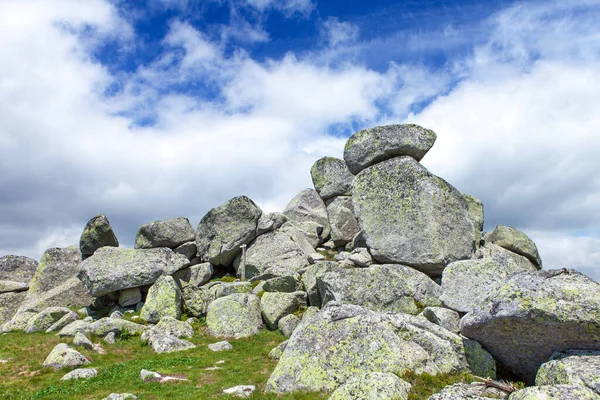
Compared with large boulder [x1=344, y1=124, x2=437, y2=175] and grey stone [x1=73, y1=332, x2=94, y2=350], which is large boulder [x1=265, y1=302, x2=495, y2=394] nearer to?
grey stone [x1=73, y1=332, x2=94, y2=350]

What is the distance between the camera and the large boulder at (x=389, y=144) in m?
39.3

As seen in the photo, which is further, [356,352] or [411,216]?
[411,216]

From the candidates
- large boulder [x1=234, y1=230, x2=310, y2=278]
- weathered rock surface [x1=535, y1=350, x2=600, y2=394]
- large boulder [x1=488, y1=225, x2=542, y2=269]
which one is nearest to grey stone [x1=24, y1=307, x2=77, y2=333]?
large boulder [x1=234, y1=230, x2=310, y2=278]

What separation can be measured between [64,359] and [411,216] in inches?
1014

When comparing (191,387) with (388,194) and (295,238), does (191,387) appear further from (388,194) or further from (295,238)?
(295,238)

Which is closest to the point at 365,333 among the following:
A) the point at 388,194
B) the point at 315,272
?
the point at 315,272

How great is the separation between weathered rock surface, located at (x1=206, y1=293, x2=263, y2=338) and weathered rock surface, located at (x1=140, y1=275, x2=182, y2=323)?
11.4 feet

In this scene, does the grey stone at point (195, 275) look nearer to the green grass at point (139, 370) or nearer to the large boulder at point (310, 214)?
the green grass at point (139, 370)

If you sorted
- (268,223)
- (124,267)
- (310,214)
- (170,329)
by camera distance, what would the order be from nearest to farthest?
(170,329), (124,267), (268,223), (310,214)

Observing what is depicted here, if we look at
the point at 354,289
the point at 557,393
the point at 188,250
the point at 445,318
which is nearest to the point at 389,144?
the point at 354,289

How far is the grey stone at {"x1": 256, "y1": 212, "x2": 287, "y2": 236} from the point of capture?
47.8 meters

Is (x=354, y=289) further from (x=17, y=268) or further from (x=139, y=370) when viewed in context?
(x=17, y=268)

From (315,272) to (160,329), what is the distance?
40.0ft

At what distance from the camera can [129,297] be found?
42469mm
